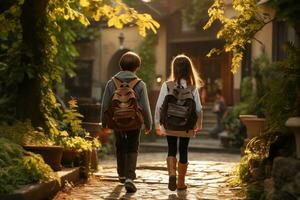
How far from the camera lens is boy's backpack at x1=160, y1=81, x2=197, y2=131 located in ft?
22.4

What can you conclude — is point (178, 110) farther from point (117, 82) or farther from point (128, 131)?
point (117, 82)

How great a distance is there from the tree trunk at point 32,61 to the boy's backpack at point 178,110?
2394 millimetres

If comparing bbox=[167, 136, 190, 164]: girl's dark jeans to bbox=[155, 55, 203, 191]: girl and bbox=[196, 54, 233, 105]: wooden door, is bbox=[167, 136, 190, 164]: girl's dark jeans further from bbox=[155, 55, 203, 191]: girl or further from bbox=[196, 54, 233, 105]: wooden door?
bbox=[196, 54, 233, 105]: wooden door

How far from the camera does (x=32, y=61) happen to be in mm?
8500

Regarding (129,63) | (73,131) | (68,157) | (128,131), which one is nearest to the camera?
(128,131)

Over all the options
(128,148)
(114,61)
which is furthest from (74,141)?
(114,61)

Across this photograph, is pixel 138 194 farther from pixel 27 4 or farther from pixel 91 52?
pixel 91 52

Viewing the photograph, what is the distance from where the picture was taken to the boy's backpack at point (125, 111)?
22.4 feet

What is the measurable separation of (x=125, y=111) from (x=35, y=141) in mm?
1441

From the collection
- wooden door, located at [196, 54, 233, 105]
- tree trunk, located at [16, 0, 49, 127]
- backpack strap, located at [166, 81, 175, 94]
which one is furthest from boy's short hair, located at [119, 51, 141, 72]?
wooden door, located at [196, 54, 233, 105]

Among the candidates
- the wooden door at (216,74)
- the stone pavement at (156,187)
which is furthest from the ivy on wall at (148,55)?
the stone pavement at (156,187)

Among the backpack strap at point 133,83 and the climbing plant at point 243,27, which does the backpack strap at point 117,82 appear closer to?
the backpack strap at point 133,83

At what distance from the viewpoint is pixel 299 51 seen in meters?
5.84

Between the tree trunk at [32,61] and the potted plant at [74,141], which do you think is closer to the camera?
the potted plant at [74,141]
